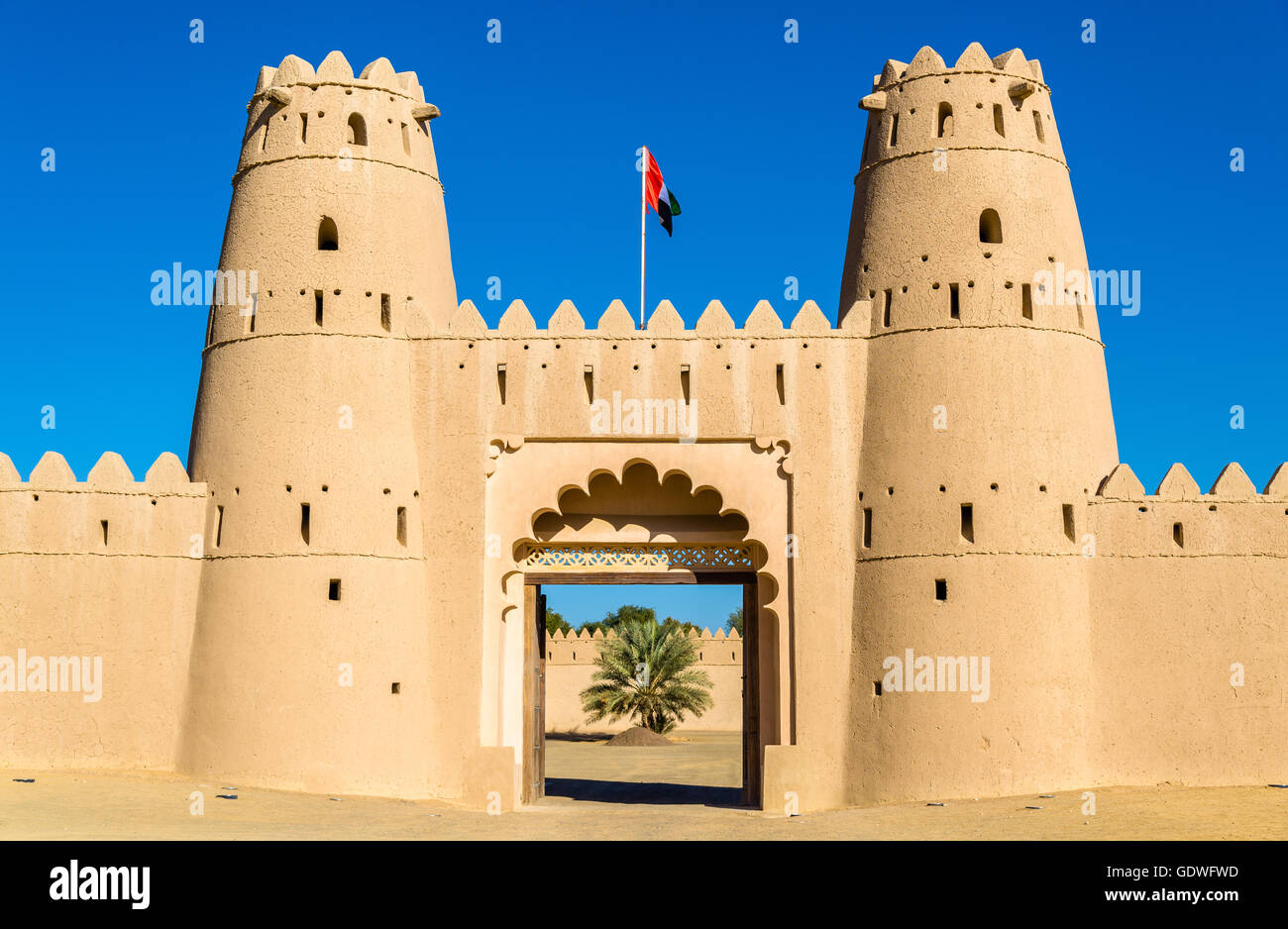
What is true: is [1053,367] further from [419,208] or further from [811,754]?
[419,208]

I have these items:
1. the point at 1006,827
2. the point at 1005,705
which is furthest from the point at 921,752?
the point at 1006,827

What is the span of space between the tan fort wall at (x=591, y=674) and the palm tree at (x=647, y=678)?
2.63m

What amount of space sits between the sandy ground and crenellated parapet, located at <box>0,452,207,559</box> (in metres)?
3.38

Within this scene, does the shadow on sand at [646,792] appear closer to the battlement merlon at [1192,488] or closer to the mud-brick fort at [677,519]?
the mud-brick fort at [677,519]

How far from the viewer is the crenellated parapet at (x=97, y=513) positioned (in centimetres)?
2094

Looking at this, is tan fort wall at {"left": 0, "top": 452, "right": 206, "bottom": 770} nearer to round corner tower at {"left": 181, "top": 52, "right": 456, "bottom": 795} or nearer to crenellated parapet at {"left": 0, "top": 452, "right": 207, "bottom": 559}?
crenellated parapet at {"left": 0, "top": 452, "right": 207, "bottom": 559}

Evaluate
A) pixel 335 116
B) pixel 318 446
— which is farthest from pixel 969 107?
pixel 318 446

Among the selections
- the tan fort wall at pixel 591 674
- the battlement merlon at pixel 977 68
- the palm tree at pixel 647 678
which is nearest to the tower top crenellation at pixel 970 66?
the battlement merlon at pixel 977 68

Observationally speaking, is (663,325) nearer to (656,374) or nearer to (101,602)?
(656,374)

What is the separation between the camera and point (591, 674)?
43.4 m

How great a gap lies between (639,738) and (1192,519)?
2172 cm

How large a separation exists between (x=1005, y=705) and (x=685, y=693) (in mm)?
21464

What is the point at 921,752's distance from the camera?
19625mm

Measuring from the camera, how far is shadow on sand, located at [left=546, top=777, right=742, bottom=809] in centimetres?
2295
